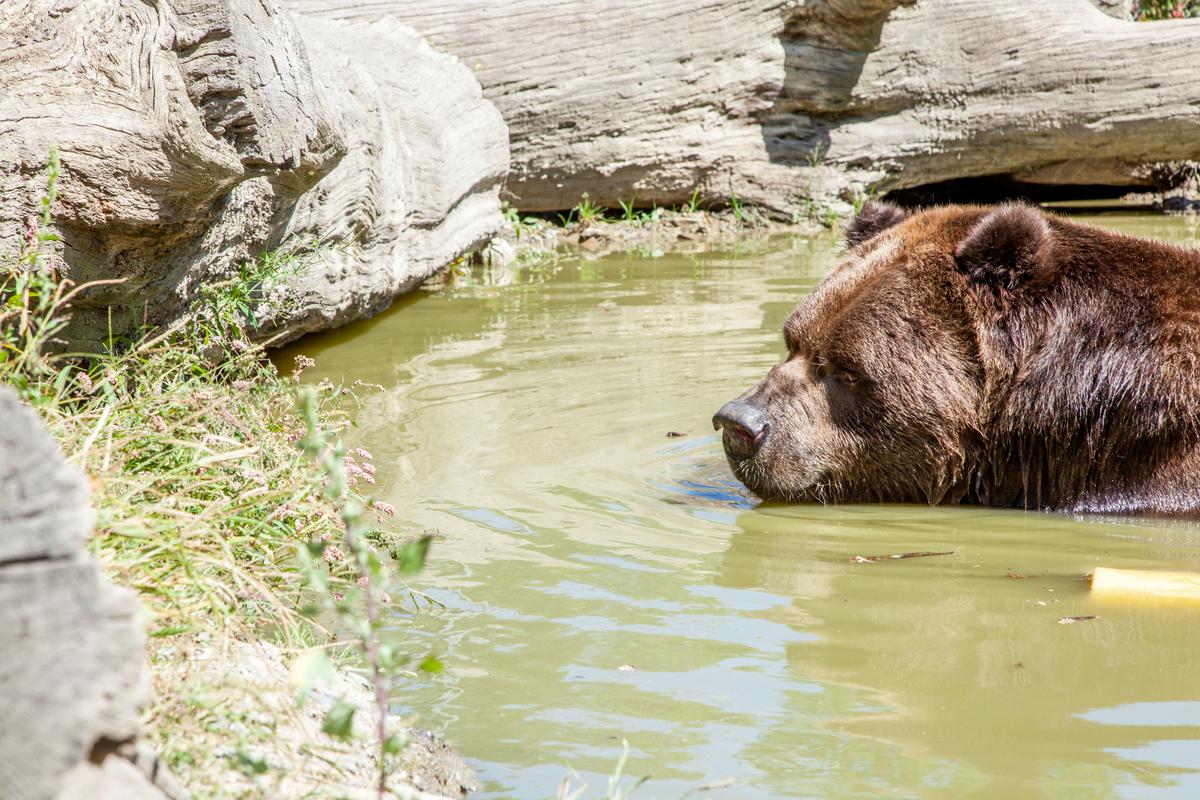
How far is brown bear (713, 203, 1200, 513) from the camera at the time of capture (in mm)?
5848

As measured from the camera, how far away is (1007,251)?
596 cm

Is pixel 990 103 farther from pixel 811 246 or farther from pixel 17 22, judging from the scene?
pixel 17 22

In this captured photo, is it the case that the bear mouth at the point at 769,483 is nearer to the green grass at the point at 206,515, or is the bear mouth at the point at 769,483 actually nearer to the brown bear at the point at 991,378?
the brown bear at the point at 991,378

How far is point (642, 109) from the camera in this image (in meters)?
13.5

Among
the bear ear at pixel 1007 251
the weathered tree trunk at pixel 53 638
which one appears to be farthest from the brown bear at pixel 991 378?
the weathered tree trunk at pixel 53 638

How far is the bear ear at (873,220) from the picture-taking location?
7.02 m

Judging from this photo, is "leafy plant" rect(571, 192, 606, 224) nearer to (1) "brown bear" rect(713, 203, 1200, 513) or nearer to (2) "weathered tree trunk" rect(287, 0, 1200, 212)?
(2) "weathered tree trunk" rect(287, 0, 1200, 212)

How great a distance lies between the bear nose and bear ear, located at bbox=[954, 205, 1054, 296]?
117cm

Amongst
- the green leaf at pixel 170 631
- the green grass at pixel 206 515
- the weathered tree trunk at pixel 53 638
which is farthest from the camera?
the green leaf at pixel 170 631

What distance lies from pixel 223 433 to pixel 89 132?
1583mm

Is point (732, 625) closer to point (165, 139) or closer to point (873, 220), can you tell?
point (873, 220)

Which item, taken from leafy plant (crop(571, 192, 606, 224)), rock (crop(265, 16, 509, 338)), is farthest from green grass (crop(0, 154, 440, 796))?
leafy plant (crop(571, 192, 606, 224))

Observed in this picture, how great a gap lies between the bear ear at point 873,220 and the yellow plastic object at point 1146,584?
255 centimetres

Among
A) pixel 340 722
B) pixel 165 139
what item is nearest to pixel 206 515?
pixel 340 722
